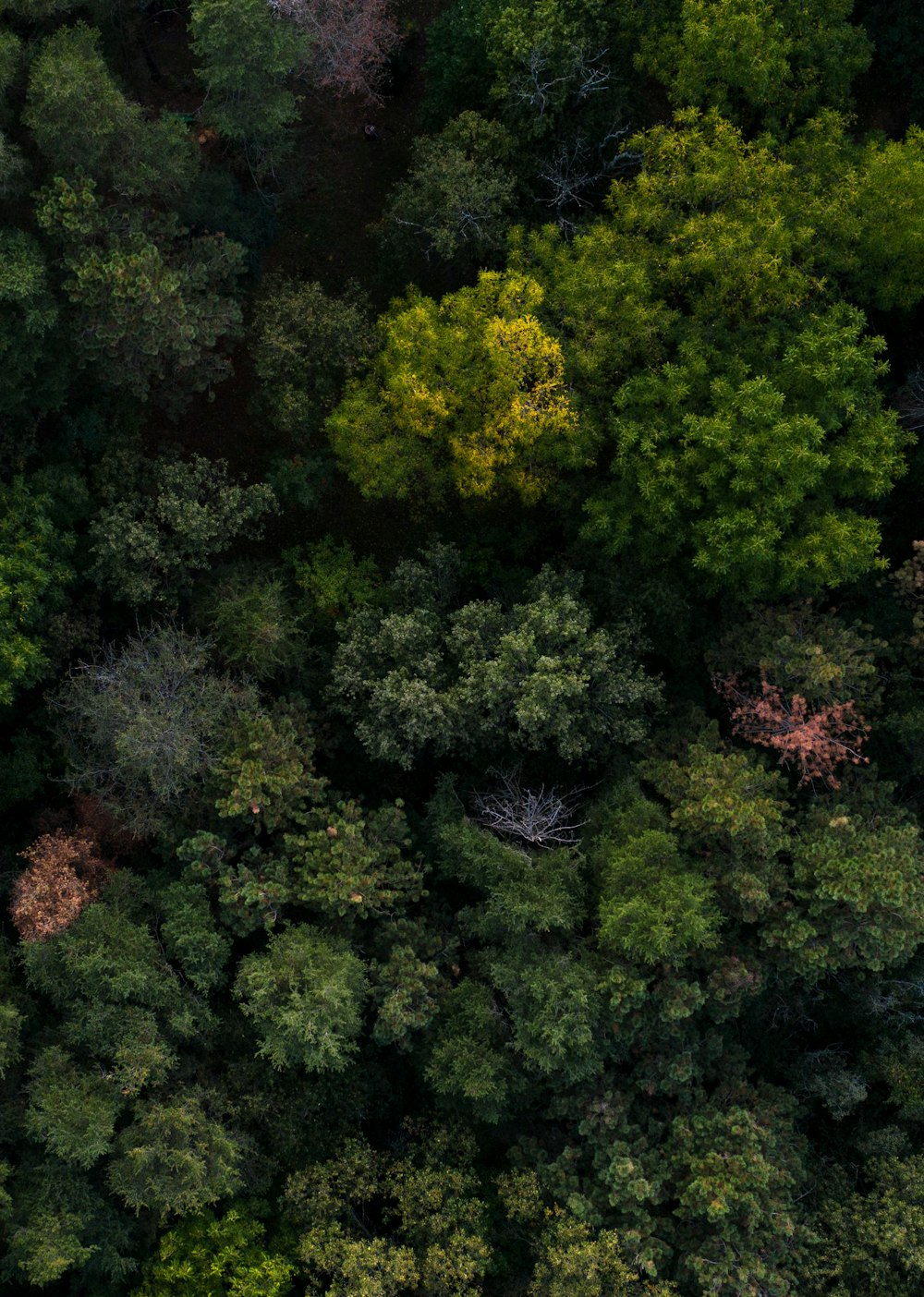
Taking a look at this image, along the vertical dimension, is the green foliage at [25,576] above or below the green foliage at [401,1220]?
above

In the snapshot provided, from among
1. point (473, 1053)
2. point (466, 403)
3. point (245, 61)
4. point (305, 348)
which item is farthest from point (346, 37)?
point (473, 1053)

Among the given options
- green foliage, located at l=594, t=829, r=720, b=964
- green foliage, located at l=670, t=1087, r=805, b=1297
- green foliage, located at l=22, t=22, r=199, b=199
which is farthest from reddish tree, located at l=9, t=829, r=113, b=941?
green foliage, located at l=22, t=22, r=199, b=199

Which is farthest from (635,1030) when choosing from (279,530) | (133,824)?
(279,530)

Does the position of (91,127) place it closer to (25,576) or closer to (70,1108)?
(25,576)

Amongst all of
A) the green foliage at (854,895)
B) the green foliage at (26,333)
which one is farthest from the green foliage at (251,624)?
the green foliage at (854,895)

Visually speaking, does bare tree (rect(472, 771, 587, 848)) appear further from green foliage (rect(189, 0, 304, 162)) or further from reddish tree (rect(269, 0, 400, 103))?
reddish tree (rect(269, 0, 400, 103))

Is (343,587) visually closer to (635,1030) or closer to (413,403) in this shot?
(413,403)

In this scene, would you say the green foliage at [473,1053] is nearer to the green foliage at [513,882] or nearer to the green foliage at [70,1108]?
the green foliage at [513,882]
